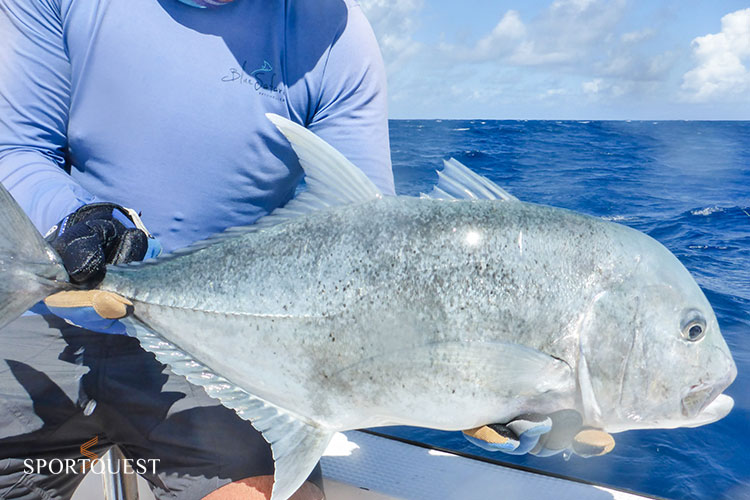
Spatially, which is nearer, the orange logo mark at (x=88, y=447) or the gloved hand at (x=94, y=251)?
the gloved hand at (x=94, y=251)

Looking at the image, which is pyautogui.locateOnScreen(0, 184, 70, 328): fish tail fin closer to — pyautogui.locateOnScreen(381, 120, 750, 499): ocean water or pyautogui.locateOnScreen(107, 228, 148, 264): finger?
pyautogui.locateOnScreen(107, 228, 148, 264): finger

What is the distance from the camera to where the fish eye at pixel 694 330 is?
1.39 metres

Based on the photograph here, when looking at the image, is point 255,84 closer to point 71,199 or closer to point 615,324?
point 71,199

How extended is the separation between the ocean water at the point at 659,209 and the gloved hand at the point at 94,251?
300 centimetres

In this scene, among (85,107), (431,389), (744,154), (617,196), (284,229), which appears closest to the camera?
(431,389)

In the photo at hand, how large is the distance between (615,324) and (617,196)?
12.7 m

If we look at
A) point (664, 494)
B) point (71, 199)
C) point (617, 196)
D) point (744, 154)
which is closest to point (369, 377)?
point (71, 199)

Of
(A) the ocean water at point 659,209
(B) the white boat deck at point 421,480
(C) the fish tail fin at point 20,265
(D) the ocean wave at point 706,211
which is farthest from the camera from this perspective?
(D) the ocean wave at point 706,211

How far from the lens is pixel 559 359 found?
1.36m

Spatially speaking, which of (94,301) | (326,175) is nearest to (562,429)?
(326,175)

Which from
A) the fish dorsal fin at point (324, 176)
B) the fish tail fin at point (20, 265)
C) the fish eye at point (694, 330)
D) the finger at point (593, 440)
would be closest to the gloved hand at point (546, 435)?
the finger at point (593, 440)

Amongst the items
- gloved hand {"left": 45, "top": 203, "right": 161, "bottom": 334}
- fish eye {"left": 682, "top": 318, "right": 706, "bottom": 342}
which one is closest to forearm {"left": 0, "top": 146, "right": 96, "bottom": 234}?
gloved hand {"left": 45, "top": 203, "right": 161, "bottom": 334}

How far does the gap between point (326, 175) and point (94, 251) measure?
1.95 ft

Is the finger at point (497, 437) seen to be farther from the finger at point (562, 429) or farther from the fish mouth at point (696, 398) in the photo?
the fish mouth at point (696, 398)
